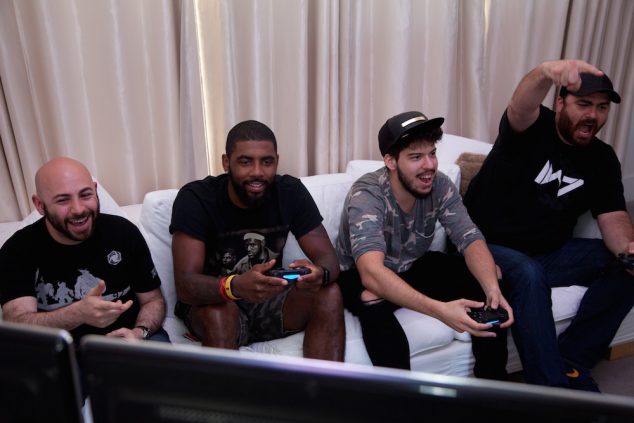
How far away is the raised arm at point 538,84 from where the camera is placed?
157 centimetres

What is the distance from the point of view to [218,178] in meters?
1.76

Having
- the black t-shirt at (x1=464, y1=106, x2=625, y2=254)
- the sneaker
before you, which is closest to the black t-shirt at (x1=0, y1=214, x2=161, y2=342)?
the black t-shirt at (x1=464, y1=106, x2=625, y2=254)

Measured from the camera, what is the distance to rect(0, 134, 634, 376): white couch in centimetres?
166

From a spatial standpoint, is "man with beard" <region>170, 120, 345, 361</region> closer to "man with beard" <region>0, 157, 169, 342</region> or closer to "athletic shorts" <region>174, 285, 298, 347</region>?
"athletic shorts" <region>174, 285, 298, 347</region>

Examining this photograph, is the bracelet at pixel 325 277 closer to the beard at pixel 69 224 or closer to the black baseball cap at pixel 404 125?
the black baseball cap at pixel 404 125

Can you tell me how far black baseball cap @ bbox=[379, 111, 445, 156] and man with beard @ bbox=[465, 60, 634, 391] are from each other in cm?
36

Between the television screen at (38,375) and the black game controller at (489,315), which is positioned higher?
the television screen at (38,375)

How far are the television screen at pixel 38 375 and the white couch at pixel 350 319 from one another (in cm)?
111

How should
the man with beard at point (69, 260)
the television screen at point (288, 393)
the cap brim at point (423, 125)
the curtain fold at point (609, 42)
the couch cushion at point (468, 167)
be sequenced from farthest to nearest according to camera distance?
the curtain fold at point (609, 42)
the couch cushion at point (468, 167)
the cap brim at point (423, 125)
the man with beard at point (69, 260)
the television screen at point (288, 393)

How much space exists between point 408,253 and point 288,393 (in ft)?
4.82

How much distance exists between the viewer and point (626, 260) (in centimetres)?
181

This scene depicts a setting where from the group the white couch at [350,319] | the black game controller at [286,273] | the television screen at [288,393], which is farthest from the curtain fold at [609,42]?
the television screen at [288,393]

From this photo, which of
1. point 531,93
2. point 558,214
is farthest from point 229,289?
point 558,214

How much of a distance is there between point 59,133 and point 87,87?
0.77 feet
